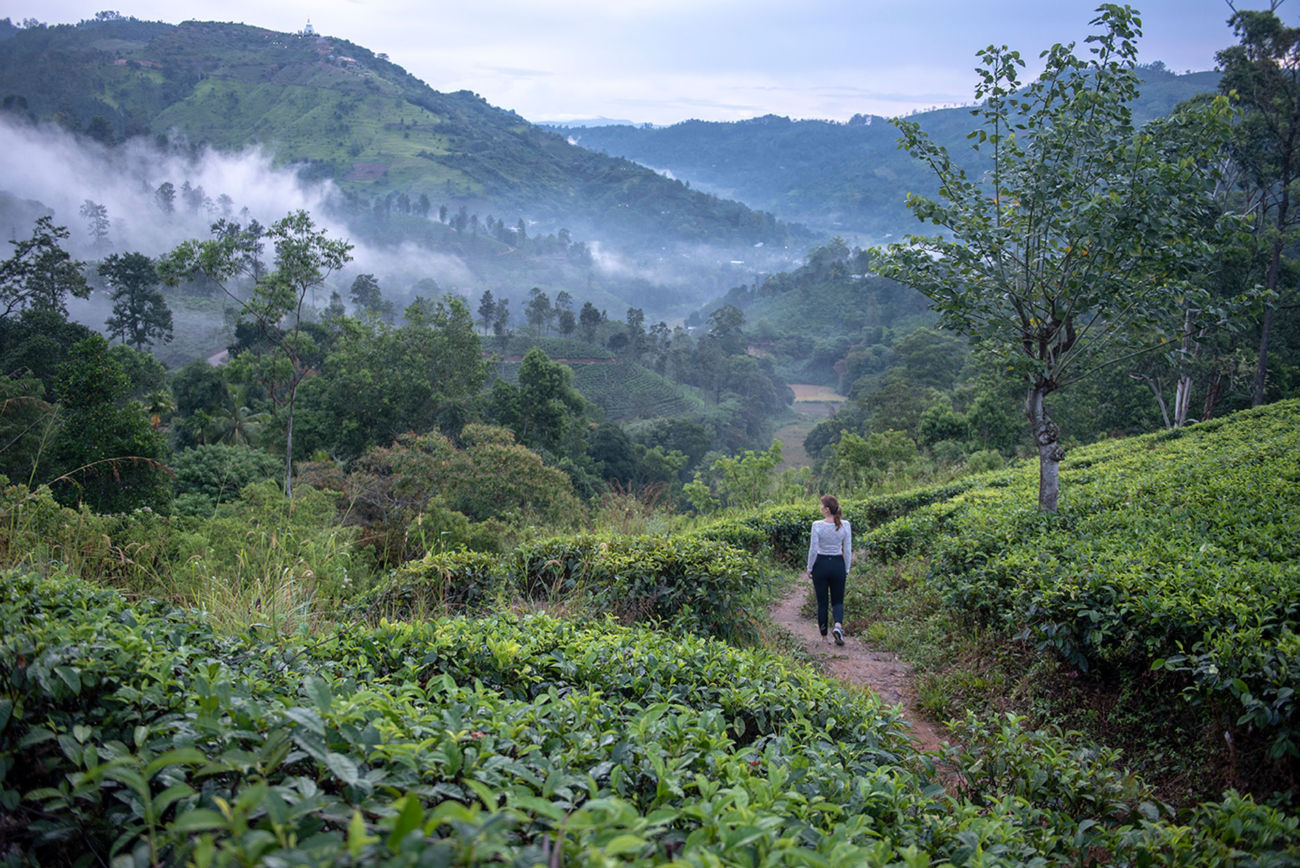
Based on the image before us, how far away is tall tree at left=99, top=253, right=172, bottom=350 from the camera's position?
39.8m

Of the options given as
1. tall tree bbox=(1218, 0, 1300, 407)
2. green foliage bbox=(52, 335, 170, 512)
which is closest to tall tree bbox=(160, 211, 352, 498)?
green foliage bbox=(52, 335, 170, 512)

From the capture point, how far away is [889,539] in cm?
733

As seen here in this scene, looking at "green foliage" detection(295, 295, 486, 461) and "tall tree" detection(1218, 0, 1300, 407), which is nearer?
"tall tree" detection(1218, 0, 1300, 407)

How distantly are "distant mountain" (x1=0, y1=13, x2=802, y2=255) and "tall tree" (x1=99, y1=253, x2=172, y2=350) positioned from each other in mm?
75130

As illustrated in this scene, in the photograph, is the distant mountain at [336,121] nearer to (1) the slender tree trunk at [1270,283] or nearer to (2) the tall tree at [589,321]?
(2) the tall tree at [589,321]

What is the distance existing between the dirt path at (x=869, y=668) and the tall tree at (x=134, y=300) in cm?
4667

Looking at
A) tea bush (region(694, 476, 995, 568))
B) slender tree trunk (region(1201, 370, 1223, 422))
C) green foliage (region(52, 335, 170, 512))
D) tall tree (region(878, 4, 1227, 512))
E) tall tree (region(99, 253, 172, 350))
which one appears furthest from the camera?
tall tree (region(99, 253, 172, 350))

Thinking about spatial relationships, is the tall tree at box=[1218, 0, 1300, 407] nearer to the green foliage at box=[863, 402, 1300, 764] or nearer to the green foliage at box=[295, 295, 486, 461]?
the green foliage at box=[863, 402, 1300, 764]

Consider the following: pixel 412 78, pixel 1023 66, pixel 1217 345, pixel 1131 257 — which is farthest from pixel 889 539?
pixel 412 78

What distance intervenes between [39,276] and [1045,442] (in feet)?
125

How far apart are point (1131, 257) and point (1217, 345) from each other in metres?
19.6

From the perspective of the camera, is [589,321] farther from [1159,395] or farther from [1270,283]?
[1270,283]

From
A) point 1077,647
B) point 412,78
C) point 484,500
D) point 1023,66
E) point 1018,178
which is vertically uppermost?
point 412,78

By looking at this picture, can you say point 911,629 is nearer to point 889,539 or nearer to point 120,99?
point 889,539
